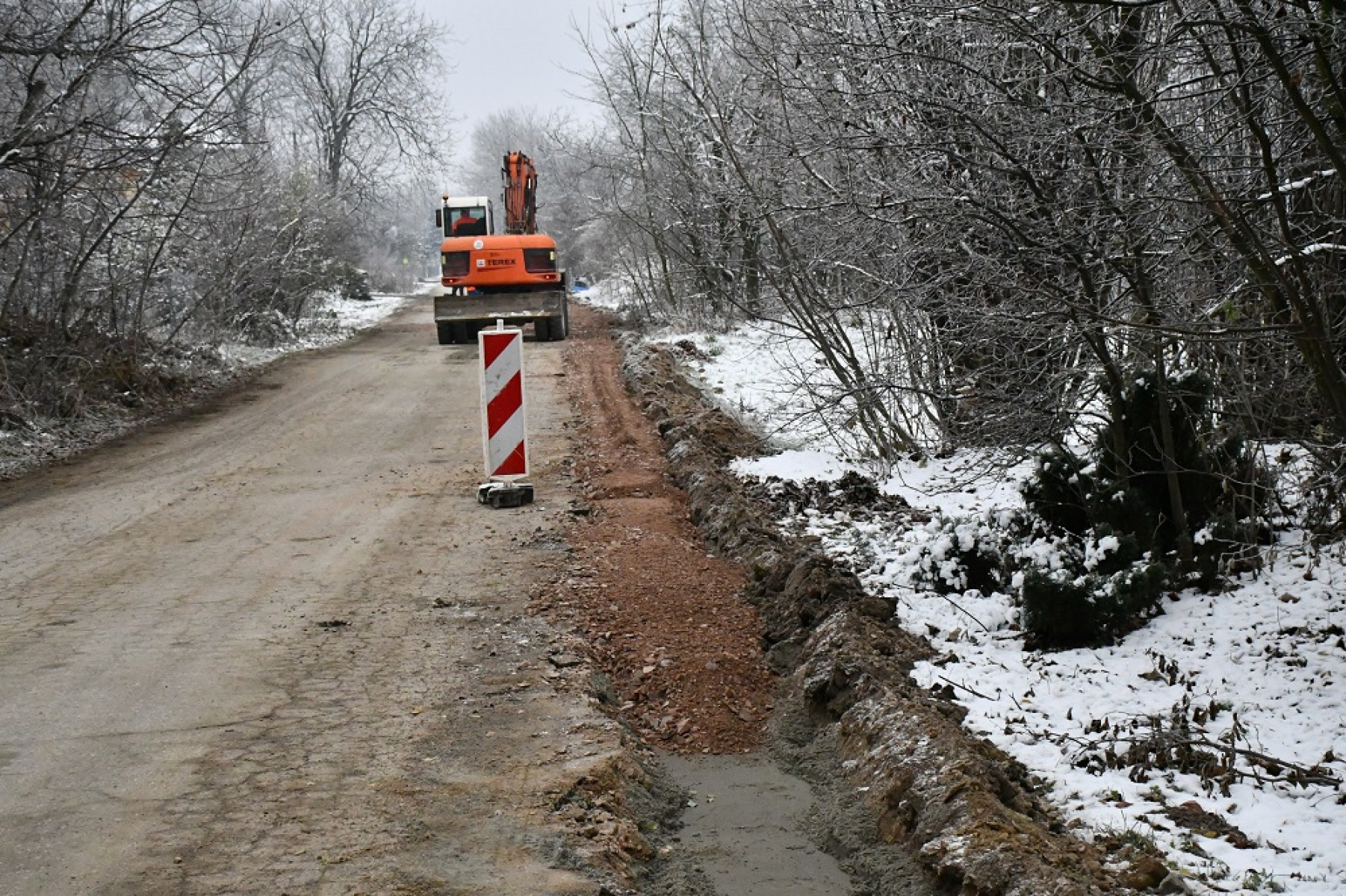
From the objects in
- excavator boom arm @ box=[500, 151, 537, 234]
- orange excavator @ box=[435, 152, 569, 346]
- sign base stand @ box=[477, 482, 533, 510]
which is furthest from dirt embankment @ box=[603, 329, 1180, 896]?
excavator boom arm @ box=[500, 151, 537, 234]

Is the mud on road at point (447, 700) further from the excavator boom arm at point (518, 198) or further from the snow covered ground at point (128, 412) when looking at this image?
the excavator boom arm at point (518, 198)

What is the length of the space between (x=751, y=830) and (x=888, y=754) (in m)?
0.61

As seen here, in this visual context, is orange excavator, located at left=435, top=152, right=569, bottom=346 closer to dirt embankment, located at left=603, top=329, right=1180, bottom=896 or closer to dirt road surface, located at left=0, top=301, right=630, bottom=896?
dirt road surface, located at left=0, top=301, right=630, bottom=896

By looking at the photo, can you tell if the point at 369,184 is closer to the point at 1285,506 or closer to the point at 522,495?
the point at 522,495

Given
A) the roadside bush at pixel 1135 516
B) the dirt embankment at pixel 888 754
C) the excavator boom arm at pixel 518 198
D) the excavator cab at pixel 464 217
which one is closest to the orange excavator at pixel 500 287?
the excavator boom arm at pixel 518 198

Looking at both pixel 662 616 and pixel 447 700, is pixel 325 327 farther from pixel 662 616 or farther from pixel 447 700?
pixel 447 700

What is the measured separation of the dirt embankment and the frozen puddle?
12cm

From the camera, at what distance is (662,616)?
6992 mm

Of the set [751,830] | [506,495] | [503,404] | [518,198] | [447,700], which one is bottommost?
[751,830]

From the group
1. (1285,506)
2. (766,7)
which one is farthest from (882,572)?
(766,7)

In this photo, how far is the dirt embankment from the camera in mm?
3771

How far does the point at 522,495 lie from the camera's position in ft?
33.7

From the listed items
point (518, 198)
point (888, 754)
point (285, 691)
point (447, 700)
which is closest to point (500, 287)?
point (518, 198)

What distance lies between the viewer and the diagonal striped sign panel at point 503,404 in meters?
10.2
